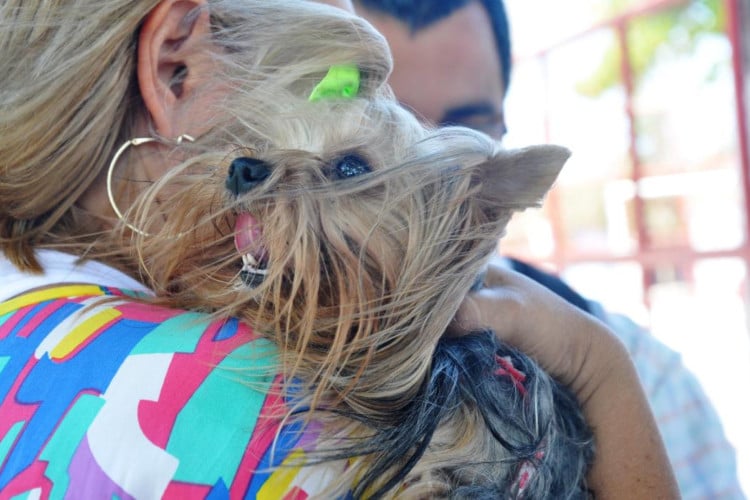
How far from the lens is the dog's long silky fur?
99 centimetres

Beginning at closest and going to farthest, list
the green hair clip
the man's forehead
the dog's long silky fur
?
the dog's long silky fur, the green hair clip, the man's forehead

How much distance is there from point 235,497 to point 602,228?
17.2ft

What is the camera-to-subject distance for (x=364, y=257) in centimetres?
102

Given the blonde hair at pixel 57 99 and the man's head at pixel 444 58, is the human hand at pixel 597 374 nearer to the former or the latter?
the blonde hair at pixel 57 99

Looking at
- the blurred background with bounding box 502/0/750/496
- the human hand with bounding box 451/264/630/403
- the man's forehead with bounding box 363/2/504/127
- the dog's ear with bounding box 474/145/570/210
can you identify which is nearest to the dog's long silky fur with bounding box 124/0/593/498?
the dog's ear with bounding box 474/145/570/210

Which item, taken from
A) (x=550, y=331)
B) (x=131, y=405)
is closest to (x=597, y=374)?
(x=550, y=331)

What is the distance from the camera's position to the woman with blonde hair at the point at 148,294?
0.85 meters

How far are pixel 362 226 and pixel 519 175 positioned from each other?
23 centimetres

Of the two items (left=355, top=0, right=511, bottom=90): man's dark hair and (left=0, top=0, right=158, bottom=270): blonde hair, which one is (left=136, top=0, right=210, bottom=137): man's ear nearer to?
(left=0, top=0, right=158, bottom=270): blonde hair

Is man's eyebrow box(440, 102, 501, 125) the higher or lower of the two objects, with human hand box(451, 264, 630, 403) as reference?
higher

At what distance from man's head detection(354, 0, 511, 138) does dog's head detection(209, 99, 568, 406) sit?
2.96ft

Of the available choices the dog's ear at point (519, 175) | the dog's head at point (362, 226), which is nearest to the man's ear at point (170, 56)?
the dog's head at point (362, 226)

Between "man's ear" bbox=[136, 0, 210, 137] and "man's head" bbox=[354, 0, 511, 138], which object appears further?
"man's head" bbox=[354, 0, 511, 138]

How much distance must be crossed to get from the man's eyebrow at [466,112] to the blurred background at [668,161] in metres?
2.15
